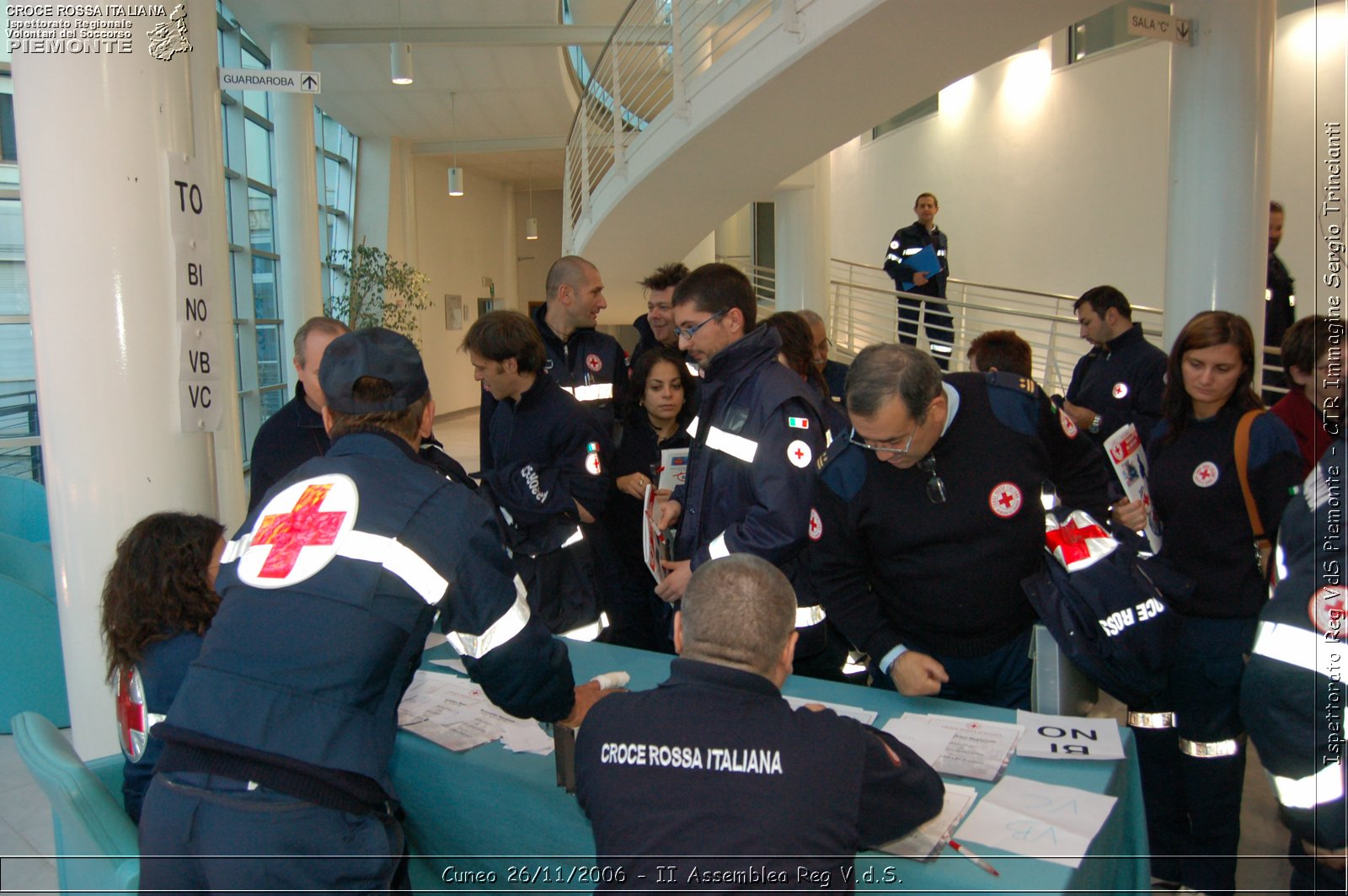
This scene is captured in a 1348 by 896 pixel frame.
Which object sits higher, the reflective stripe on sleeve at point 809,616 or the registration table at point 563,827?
the reflective stripe on sleeve at point 809,616

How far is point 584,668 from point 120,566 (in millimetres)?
1142

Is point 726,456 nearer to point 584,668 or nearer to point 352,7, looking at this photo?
point 584,668

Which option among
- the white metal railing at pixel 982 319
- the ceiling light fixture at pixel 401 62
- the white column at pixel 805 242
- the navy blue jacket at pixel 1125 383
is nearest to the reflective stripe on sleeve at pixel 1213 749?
the navy blue jacket at pixel 1125 383

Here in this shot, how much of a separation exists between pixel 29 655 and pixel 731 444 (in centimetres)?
342

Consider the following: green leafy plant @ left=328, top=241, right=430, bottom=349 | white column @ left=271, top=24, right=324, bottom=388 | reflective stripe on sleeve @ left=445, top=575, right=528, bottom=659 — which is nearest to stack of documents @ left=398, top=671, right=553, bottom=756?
reflective stripe on sleeve @ left=445, top=575, right=528, bottom=659

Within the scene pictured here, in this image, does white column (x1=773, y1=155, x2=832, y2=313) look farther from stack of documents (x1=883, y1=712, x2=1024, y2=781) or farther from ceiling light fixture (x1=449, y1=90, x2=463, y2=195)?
stack of documents (x1=883, y1=712, x2=1024, y2=781)

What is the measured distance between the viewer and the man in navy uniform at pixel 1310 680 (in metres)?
1.41

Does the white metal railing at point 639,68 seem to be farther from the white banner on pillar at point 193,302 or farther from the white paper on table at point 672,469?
the white banner on pillar at point 193,302

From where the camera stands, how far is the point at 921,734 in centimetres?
201

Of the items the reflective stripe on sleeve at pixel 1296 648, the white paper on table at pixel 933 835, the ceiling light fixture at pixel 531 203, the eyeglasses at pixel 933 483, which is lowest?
the white paper on table at pixel 933 835

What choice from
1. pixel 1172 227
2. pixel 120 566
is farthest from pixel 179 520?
pixel 1172 227

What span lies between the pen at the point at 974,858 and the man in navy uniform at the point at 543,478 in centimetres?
187

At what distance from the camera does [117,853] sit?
1782 millimetres

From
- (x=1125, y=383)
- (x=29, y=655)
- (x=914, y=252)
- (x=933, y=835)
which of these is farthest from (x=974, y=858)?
(x=914, y=252)
